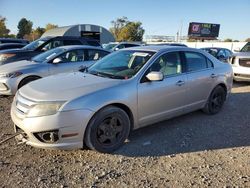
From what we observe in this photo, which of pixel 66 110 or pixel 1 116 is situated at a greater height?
pixel 66 110

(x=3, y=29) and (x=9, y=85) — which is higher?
(x=9, y=85)

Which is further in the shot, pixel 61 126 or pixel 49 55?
pixel 49 55

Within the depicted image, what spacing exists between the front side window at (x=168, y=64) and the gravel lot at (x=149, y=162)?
1.09 meters

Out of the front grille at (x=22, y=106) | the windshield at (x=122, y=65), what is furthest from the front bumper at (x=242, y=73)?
the front grille at (x=22, y=106)

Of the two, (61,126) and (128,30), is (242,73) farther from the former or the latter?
(128,30)

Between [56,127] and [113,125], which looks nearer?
[56,127]

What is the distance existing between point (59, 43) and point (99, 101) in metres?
9.03

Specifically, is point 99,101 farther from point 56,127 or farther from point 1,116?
point 1,116

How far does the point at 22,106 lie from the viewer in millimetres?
4117

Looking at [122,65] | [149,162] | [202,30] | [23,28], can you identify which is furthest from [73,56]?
[23,28]

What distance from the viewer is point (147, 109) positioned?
4.73 metres

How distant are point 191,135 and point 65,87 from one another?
2392 millimetres

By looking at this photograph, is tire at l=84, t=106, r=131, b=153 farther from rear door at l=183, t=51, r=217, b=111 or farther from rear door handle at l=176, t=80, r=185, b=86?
rear door at l=183, t=51, r=217, b=111

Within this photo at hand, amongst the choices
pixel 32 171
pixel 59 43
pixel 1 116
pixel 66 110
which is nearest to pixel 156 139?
pixel 66 110
